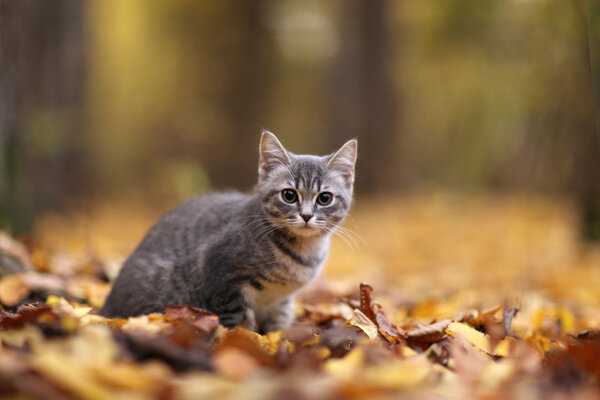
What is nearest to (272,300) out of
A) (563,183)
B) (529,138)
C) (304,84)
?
(529,138)

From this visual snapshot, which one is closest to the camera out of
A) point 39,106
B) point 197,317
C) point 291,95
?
point 197,317

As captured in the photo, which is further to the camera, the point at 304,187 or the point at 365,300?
the point at 304,187

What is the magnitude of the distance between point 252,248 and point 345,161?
868 mm

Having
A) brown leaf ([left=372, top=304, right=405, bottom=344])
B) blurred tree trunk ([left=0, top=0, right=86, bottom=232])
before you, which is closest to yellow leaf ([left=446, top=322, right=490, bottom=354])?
brown leaf ([left=372, top=304, right=405, bottom=344])

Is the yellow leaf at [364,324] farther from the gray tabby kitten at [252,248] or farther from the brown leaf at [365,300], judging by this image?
the gray tabby kitten at [252,248]

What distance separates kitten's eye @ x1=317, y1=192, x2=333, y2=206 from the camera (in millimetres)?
3426

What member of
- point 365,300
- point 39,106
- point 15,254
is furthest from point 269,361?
point 39,106

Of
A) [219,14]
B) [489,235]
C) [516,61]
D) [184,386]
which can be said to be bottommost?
[489,235]

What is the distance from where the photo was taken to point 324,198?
345 centimetres

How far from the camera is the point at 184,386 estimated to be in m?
1.61

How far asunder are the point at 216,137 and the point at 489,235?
25.6 ft

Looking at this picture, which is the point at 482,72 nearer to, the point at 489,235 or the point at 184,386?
the point at 489,235

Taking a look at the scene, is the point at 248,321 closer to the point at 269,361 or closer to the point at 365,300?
the point at 365,300

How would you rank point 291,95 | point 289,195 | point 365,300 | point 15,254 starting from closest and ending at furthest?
point 365,300 < point 289,195 < point 15,254 < point 291,95
